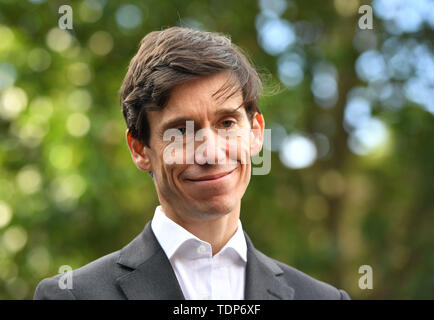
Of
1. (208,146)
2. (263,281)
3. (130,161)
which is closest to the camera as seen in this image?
(208,146)

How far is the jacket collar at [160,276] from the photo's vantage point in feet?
7.34

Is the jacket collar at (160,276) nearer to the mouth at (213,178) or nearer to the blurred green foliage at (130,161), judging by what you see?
the mouth at (213,178)

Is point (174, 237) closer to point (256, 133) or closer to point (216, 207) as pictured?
point (216, 207)

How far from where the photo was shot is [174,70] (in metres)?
2.28

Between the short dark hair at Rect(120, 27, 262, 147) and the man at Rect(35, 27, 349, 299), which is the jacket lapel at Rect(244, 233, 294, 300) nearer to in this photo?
the man at Rect(35, 27, 349, 299)

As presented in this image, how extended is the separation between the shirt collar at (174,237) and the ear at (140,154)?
0.19 m

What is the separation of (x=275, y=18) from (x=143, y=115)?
5219 mm

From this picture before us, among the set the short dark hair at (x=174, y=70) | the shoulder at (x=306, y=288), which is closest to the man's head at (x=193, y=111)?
the short dark hair at (x=174, y=70)

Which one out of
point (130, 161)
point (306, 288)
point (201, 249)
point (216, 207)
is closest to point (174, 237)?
point (201, 249)

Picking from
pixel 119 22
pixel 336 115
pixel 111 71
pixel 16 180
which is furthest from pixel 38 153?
pixel 336 115

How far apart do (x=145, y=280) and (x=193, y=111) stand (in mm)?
660

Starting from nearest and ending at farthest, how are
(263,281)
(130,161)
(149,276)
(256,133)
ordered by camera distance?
(149,276), (263,281), (256,133), (130,161)

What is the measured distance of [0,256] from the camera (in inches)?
252

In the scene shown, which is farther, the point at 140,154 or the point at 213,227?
the point at 140,154
